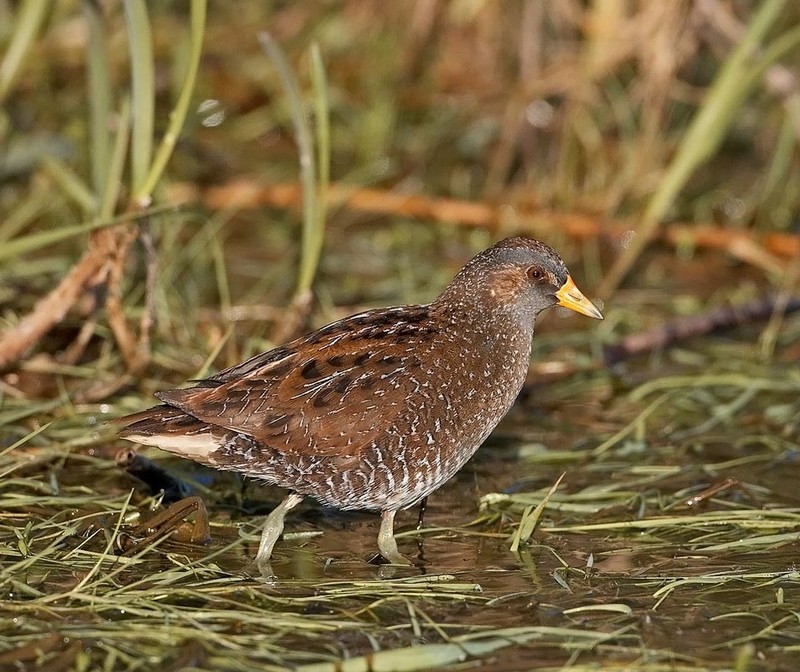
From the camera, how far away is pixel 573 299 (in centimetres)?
551

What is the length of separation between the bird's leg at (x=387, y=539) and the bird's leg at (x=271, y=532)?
32 centimetres

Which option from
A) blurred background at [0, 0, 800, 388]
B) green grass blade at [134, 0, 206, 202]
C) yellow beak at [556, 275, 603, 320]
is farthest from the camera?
blurred background at [0, 0, 800, 388]

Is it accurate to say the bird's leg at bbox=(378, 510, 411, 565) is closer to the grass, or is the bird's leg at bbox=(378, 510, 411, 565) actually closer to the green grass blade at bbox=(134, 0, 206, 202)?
the grass

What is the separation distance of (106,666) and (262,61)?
6907mm

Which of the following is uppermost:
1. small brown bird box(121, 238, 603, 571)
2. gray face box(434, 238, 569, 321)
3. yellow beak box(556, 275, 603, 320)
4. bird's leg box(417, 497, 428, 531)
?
gray face box(434, 238, 569, 321)

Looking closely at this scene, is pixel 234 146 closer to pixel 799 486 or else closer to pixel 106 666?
pixel 799 486

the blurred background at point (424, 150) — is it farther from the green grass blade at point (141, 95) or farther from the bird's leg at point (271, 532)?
the bird's leg at point (271, 532)

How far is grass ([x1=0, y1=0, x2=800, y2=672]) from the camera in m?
4.37

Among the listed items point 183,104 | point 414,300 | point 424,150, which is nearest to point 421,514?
point 183,104

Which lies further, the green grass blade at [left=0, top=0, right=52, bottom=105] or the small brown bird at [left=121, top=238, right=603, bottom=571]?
the green grass blade at [left=0, top=0, right=52, bottom=105]

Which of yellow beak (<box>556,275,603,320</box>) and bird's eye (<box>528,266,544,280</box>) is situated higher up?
bird's eye (<box>528,266,544,280</box>)

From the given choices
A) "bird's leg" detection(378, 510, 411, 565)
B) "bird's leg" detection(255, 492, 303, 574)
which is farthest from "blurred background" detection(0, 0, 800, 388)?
"bird's leg" detection(378, 510, 411, 565)

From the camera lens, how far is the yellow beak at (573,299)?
5.48 metres

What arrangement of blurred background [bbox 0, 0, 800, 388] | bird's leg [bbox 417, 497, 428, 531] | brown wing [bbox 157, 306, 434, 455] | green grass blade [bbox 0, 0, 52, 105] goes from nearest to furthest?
1. brown wing [bbox 157, 306, 434, 455]
2. bird's leg [bbox 417, 497, 428, 531]
3. green grass blade [bbox 0, 0, 52, 105]
4. blurred background [bbox 0, 0, 800, 388]
